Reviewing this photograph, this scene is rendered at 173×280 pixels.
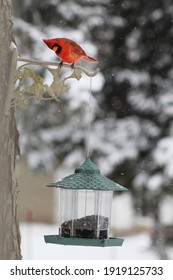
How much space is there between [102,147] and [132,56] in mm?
1051

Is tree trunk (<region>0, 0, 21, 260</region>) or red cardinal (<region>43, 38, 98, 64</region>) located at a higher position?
red cardinal (<region>43, 38, 98, 64</region>)

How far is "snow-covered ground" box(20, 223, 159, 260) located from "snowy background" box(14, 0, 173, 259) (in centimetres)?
22

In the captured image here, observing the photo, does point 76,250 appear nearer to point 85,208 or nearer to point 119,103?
point 119,103

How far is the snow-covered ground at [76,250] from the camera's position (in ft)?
31.7

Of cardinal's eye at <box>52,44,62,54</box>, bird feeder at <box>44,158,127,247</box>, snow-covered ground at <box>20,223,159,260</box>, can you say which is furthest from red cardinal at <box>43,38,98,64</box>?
snow-covered ground at <box>20,223,159,260</box>

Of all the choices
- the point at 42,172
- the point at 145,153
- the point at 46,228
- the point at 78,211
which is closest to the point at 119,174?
the point at 145,153

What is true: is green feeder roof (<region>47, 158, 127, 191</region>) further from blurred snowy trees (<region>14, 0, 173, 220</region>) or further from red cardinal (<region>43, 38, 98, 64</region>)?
blurred snowy trees (<region>14, 0, 173, 220</region>)

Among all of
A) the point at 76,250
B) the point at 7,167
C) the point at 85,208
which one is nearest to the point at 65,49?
the point at 7,167

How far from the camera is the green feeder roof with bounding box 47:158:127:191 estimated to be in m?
3.21

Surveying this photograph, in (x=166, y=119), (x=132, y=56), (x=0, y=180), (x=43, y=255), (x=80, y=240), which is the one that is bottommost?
(x=43, y=255)

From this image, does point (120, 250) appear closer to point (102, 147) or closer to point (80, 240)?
point (102, 147)

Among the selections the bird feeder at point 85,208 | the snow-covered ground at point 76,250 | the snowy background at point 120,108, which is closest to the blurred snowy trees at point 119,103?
the snowy background at point 120,108

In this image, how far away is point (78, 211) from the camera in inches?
137

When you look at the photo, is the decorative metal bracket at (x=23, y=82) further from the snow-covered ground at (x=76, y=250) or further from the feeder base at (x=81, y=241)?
the snow-covered ground at (x=76, y=250)
